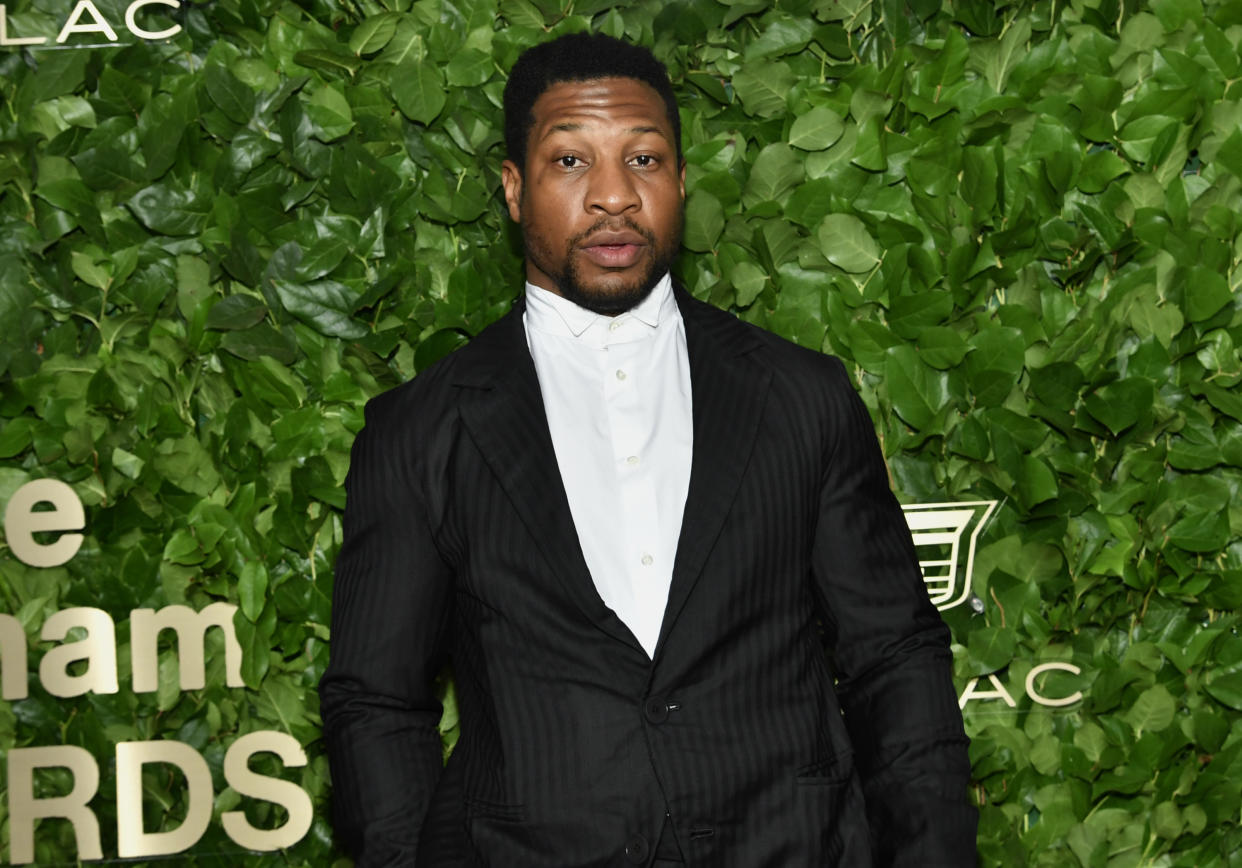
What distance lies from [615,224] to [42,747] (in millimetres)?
1096

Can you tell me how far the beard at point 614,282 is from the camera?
1303 mm

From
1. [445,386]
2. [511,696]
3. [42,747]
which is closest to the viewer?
[511,696]

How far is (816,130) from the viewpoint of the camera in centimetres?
173

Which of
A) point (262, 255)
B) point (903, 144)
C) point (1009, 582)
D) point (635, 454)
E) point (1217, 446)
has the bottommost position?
point (1009, 582)

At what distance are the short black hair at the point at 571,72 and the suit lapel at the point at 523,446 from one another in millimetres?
215

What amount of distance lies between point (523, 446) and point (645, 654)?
244mm

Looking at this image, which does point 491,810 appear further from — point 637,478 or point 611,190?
point 611,190

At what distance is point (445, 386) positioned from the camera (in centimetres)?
133

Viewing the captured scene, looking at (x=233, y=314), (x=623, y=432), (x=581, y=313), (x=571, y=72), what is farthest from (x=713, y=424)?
(x=233, y=314)

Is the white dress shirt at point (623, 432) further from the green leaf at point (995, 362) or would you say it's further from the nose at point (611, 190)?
the green leaf at point (995, 362)

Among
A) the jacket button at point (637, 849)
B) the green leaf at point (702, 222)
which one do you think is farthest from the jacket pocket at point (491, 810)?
the green leaf at point (702, 222)

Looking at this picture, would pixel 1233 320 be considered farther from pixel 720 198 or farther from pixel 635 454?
pixel 635 454

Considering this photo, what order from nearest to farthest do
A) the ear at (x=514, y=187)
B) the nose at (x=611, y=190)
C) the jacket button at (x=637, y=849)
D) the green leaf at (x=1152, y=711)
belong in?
1. the jacket button at (x=637, y=849)
2. the nose at (x=611, y=190)
3. the ear at (x=514, y=187)
4. the green leaf at (x=1152, y=711)

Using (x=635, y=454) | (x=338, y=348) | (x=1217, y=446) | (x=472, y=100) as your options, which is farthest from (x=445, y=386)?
(x=1217, y=446)
